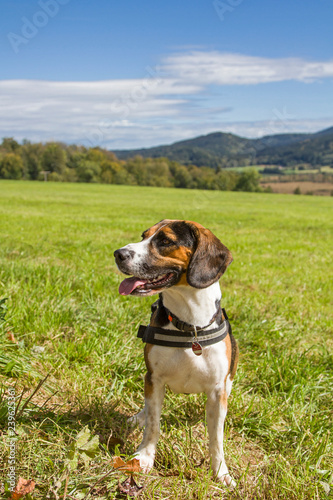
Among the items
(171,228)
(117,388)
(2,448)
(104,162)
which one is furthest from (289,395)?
(104,162)

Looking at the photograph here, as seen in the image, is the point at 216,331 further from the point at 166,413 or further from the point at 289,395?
the point at 289,395

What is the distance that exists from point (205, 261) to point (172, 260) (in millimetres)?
191

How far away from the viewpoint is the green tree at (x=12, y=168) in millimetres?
67812

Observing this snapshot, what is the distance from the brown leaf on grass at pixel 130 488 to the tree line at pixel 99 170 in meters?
52.1

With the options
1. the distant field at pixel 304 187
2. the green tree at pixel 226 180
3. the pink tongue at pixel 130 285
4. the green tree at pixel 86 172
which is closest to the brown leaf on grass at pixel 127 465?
the pink tongue at pixel 130 285

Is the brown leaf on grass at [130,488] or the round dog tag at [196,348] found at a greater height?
the round dog tag at [196,348]

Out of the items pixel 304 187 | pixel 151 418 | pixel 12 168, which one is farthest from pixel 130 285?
pixel 12 168

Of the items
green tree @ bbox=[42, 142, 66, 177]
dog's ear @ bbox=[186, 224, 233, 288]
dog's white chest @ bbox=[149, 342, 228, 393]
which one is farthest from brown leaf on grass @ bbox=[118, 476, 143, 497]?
green tree @ bbox=[42, 142, 66, 177]

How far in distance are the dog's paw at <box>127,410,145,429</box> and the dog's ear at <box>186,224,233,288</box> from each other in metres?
1.13

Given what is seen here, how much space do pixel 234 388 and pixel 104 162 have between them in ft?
239

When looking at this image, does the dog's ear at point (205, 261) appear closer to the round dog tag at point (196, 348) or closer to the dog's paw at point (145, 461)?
the round dog tag at point (196, 348)

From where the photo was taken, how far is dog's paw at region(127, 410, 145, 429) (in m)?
2.94

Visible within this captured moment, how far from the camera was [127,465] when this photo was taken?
7.71 feet

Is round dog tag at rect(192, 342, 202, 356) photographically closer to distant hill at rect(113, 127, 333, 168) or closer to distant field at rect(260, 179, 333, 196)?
distant hill at rect(113, 127, 333, 168)
